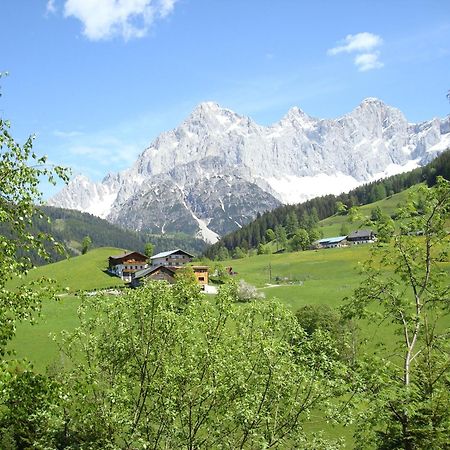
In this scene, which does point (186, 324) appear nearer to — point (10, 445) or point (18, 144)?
point (18, 144)

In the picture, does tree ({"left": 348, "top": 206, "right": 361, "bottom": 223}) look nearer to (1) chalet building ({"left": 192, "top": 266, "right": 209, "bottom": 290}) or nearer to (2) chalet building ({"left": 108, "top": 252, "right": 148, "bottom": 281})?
(1) chalet building ({"left": 192, "top": 266, "right": 209, "bottom": 290})

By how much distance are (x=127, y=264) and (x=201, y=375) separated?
460 feet

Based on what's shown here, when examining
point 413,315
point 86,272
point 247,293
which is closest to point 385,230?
point 413,315

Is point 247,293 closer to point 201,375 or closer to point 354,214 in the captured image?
point 354,214

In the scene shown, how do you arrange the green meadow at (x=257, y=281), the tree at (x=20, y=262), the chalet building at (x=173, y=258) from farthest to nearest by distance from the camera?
the chalet building at (x=173, y=258)
the green meadow at (x=257, y=281)
the tree at (x=20, y=262)

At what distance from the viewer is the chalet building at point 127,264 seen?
492 feet

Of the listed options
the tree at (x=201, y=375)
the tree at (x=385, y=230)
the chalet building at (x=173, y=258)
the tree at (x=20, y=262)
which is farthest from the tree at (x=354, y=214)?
the chalet building at (x=173, y=258)

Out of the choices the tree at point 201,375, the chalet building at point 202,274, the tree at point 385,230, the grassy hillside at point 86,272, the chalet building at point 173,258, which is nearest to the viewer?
the tree at point 201,375

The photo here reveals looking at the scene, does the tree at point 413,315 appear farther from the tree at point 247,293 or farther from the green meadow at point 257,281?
the tree at point 247,293

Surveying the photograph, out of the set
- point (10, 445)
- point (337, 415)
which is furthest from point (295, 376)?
point (10, 445)

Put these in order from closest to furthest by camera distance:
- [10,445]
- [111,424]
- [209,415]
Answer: [111,424]
[209,415]
[10,445]

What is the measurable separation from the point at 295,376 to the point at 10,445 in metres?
19.5

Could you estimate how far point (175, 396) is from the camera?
1530cm

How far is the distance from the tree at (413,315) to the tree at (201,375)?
1758 mm
